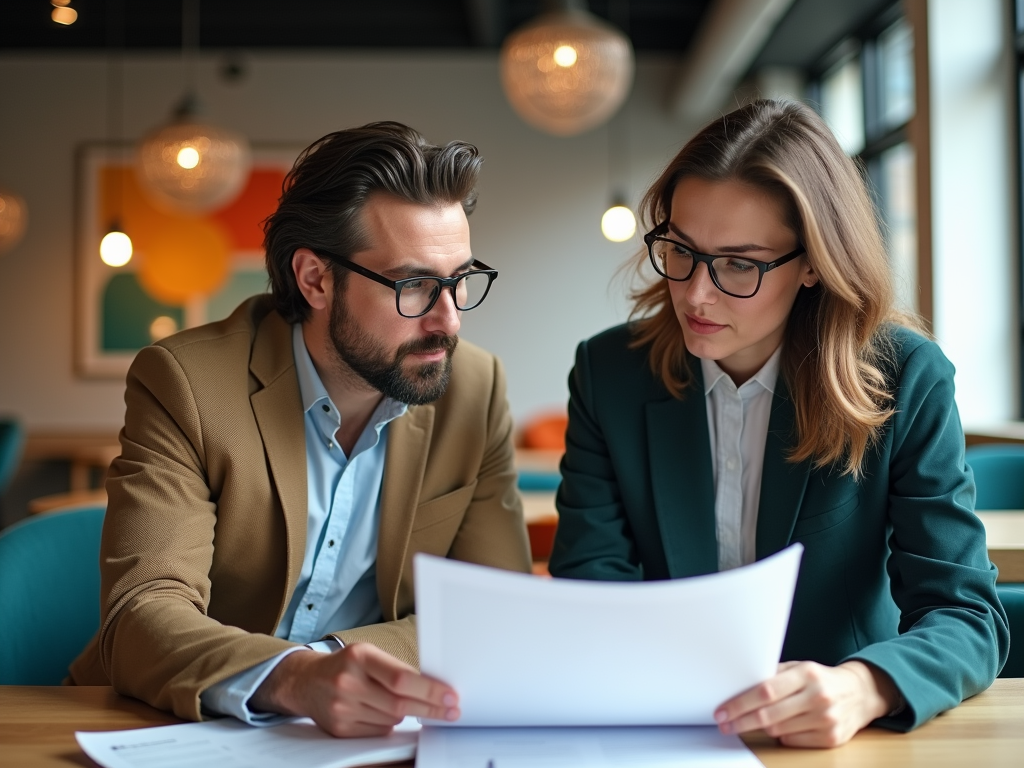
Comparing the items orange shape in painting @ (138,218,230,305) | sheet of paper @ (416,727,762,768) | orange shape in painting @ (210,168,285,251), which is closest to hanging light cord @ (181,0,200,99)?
orange shape in painting @ (210,168,285,251)

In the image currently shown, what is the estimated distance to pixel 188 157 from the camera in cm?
516

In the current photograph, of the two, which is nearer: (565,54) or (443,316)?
(443,316)

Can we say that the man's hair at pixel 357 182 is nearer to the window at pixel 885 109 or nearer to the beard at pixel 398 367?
the beard at pixel 398 367

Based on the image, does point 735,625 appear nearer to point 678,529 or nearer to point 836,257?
point 678,529

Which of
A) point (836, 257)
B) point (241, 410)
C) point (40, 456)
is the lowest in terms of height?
point (40, 456)

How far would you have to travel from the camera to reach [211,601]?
1662 millimetres

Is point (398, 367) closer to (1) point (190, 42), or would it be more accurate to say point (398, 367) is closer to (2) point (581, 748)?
(2) point (581, 748)

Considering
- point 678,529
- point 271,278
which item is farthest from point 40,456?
point 678,529

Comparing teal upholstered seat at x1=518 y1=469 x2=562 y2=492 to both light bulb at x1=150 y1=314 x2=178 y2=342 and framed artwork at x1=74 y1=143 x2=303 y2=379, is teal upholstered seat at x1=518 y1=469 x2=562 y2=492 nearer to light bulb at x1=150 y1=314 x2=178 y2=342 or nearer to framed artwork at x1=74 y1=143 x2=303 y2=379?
framed artwork at x1=74 y1=143 x2=303 y2=379

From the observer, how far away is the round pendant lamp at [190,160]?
16.9 ft

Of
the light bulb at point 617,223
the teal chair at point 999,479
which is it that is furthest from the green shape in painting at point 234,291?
the teal chair at point 999,479

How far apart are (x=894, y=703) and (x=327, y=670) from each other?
0.66 m

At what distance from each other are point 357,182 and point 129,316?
6.33m

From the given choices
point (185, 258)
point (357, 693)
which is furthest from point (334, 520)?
point (185, 258)
